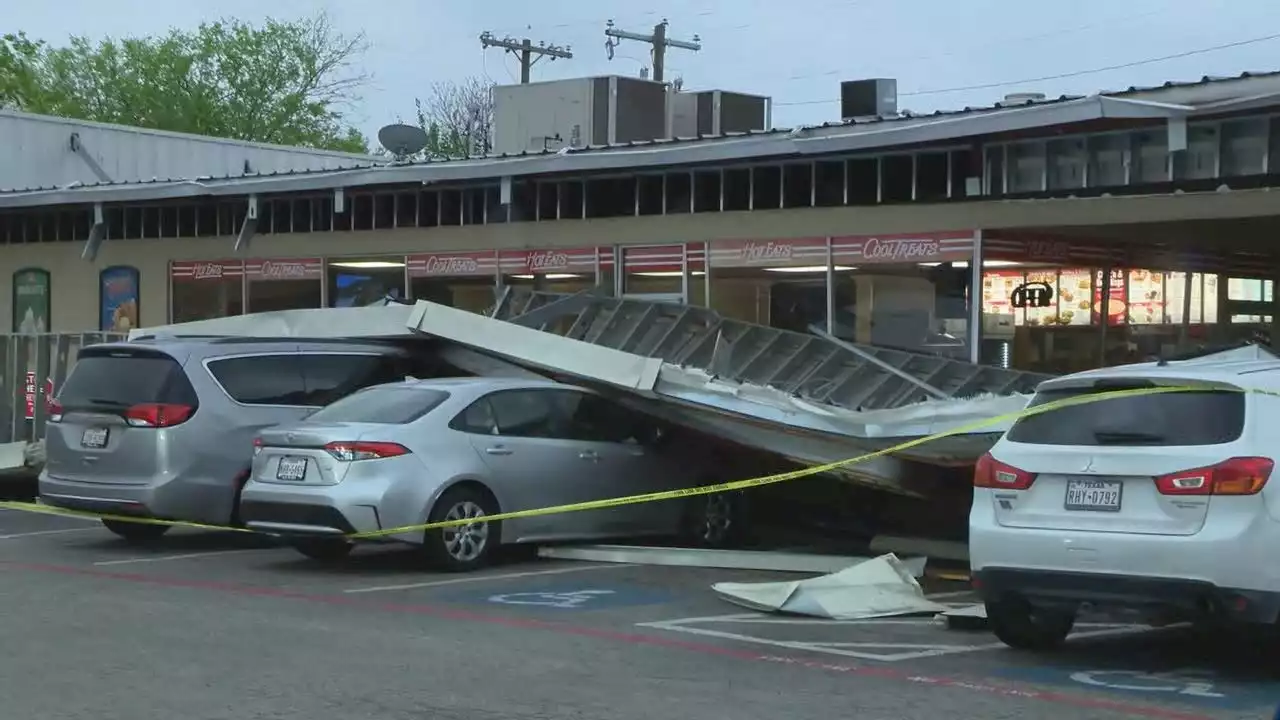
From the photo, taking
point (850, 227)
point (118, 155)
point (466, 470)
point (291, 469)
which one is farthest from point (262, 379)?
point (118, 155)

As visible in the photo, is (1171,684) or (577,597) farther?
(577,597)

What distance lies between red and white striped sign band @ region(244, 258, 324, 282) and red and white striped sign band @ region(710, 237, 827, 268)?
6372 millimetres

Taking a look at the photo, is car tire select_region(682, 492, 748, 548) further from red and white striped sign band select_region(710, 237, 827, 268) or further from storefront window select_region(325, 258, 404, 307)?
storefront window select_region(325, 258, 404, 307)

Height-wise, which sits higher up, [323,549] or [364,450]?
[364,450]

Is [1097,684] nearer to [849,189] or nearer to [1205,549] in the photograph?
[1205,549]

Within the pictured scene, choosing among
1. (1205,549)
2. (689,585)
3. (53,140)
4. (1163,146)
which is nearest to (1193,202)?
(1163,146)

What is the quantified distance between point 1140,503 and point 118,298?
18695 millimetres

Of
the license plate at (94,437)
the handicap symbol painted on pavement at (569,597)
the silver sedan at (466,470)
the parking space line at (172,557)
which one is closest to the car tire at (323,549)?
the silver sedan at (466,470)

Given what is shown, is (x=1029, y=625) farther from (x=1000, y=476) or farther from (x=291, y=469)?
(x=291, y=469)

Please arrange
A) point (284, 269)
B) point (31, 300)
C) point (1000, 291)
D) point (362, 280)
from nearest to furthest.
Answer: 1. point (1000, 291)
2. point (362, 280)
3. point (284, 269)
4. point (31, 300)

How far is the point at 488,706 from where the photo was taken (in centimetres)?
811

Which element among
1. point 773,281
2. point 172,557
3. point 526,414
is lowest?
point 172,557

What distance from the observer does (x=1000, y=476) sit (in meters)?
9.45

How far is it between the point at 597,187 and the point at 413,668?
10.8 meters
